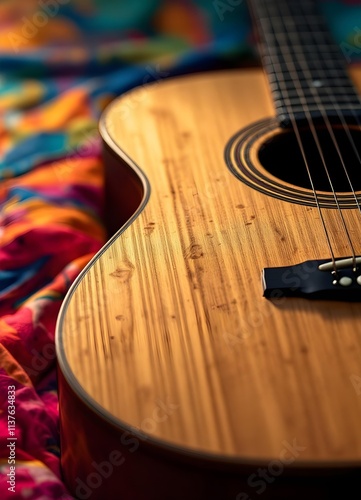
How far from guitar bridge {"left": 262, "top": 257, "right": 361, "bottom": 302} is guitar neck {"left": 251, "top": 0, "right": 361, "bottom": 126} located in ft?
1.21

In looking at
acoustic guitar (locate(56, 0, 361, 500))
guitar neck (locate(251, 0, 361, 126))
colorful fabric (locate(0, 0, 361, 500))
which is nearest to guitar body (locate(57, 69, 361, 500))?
acoustic guitar (locate(56, 0, 361, 500))

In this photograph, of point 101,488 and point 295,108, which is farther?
point 295,108

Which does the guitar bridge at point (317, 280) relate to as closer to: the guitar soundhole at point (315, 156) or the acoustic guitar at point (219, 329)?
the acoustic guitar at point (219, 329)

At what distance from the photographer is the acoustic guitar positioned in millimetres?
636

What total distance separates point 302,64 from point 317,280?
24.0 inches

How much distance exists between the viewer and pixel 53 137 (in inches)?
53.4

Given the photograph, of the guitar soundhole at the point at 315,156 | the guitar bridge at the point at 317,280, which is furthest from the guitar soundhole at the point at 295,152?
the guitar bridge at the point at 317,280

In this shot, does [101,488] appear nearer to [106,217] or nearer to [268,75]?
[106,217]

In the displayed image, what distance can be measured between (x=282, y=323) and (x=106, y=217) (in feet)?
1.78

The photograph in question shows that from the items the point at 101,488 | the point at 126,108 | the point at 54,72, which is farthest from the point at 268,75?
the point at 101,488

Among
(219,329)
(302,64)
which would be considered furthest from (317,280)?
(302,64)

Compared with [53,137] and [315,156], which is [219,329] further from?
[53,137]

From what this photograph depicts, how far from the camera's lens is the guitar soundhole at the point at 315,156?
1.10 m

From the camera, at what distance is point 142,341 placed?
730 millimetres
